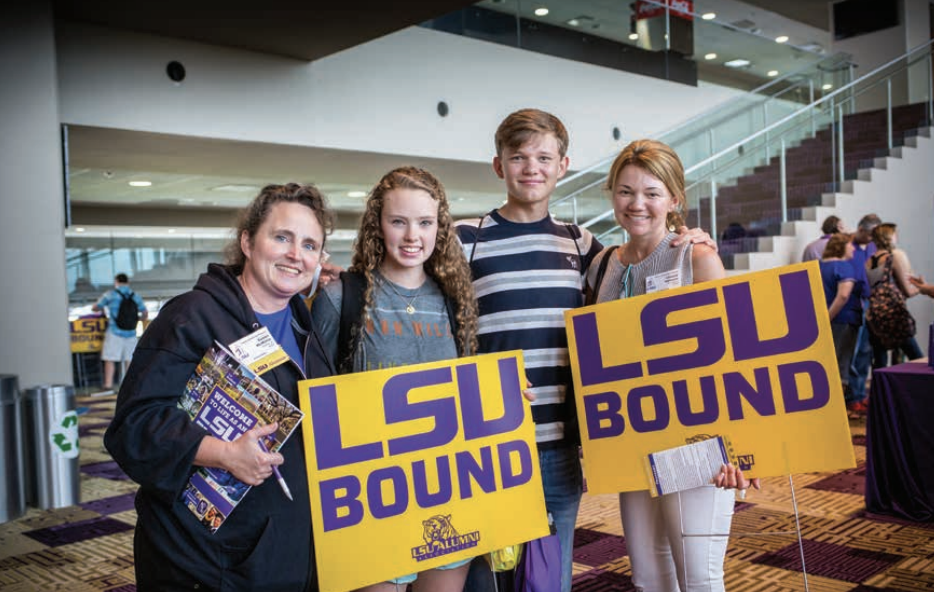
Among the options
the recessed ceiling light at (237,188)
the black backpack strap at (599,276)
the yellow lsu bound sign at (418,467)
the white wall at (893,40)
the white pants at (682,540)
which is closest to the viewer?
the yellow lsu bound sign at (418,467)

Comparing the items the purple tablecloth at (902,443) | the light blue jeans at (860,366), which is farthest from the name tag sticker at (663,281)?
the light blue jeans at (860,366)

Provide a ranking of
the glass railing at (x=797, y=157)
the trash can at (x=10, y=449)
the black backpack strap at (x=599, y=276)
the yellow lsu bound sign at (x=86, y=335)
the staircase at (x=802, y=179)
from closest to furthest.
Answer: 1. the black backpack strap at (x=599, y=276)
2. the trash can at (x=10, y=449)
3. the glass railing at (x=797, y=157)
4. the staircase at (x=802, y=179)
5. the yellow lsu bound sign at (x=86, y=335)

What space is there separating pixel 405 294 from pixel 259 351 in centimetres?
46

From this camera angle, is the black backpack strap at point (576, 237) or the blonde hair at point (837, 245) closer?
the black backpack strap at point (576, 237)

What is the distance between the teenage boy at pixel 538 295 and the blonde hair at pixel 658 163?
139 millimetres

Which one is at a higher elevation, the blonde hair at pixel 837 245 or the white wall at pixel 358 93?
the white wall at pixel 358 93

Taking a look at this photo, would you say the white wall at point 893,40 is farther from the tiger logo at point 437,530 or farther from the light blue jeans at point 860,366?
the tiger logo at point 437,530

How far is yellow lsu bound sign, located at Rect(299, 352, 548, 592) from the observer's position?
161cm

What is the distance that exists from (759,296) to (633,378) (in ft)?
1.20

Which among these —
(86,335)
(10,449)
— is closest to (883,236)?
(10,449)

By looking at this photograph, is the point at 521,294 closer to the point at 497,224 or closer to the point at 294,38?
the point at 497,224

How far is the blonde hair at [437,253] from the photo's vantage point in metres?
1.86

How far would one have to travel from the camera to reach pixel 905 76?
10.2 metres

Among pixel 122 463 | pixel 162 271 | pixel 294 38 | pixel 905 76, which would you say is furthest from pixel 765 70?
pixel 122 463
